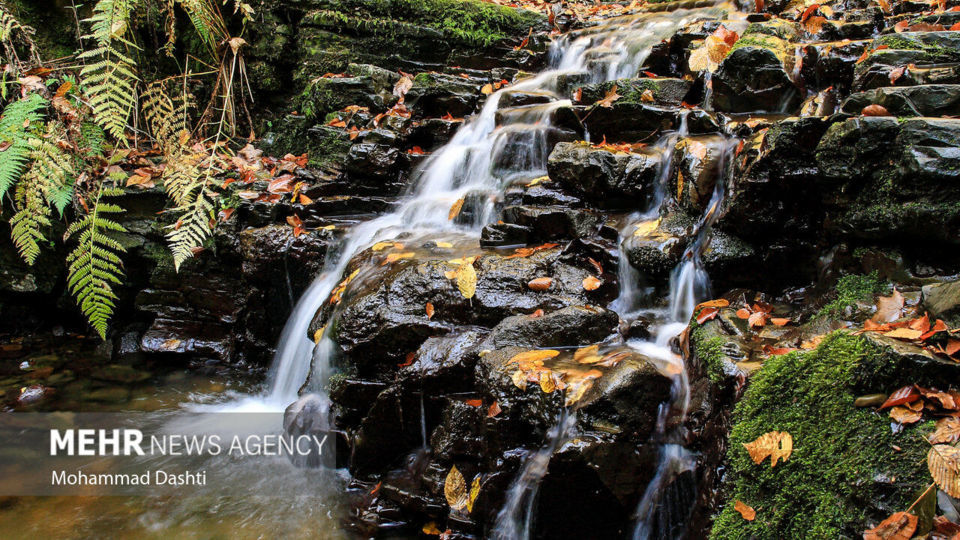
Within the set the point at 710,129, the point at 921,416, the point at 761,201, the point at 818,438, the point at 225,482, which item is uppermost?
the point at 710,129

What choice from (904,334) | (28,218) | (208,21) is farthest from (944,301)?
(208,21)

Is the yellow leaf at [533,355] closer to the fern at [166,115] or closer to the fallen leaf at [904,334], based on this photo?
the fallen leaf at [904,334]

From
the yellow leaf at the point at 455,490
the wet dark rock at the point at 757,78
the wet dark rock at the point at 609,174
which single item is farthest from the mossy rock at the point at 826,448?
the wet dark rock at the point at 757,78

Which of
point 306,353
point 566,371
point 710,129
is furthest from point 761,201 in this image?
point 306,353

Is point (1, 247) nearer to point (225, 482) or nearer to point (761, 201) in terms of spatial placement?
point (225, 482)

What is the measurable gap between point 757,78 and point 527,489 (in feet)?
14.0

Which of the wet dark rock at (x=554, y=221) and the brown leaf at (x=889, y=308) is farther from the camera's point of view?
the wet dark rock at (x=554, y=221)

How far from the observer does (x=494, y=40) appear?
8062mm

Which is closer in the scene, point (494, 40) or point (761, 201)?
point (761, 201)

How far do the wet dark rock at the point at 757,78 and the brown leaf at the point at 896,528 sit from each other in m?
4.02

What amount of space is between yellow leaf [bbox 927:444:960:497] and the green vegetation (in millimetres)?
1293

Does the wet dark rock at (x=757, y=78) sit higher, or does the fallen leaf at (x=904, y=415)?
the wet dark rock at (x=757, y=78)

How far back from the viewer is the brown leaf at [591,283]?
12.2ft

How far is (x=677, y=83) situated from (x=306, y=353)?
15.5 feet
